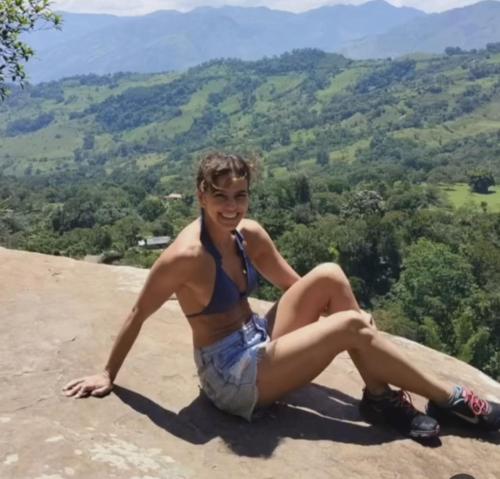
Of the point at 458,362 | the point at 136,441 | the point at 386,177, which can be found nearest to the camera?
the point at 136,441

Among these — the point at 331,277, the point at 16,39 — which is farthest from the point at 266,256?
the point at 16,39

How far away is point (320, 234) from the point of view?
5150 centimetres

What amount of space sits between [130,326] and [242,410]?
82 cm

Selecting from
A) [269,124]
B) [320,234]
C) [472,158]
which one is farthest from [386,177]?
[269,124]

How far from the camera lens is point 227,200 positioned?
3.59 meters

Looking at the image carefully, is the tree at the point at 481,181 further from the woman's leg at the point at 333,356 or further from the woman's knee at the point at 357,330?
the woman's knee at the point at 357,330

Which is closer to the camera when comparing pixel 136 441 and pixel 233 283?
pixel 136 441

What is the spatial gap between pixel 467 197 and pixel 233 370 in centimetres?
8745

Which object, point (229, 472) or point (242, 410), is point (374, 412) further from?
point (229, 472)

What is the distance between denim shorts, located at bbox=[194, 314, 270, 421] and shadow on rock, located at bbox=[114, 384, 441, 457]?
100mm

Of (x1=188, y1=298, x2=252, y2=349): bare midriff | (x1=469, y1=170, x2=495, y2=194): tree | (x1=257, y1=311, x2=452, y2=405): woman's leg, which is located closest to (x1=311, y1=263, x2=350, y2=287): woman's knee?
(x1=257, y1=311, x2=452, y2=405): woman's leg

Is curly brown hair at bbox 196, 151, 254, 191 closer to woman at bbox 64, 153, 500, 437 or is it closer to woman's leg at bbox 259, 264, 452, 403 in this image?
woman at bbox 64, 153, 500, 437

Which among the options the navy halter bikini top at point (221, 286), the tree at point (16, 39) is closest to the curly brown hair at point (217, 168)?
the navy halter bikini top at point (221, 286)

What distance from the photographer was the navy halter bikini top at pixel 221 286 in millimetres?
3666
